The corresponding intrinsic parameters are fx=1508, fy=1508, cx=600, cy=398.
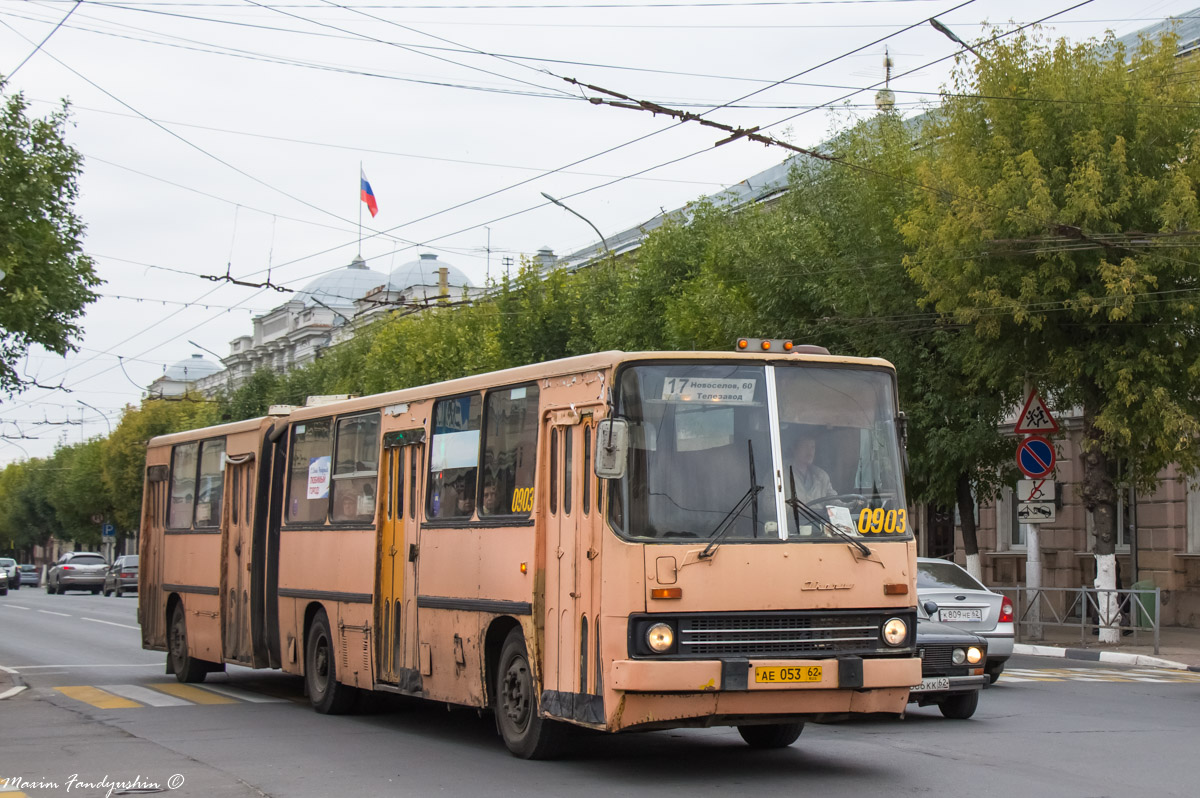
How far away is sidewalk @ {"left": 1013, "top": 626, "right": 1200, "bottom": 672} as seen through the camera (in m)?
22.2

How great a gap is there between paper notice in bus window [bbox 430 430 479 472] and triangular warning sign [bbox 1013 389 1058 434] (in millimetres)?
14874

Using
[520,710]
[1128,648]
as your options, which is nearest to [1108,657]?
[1128,648]

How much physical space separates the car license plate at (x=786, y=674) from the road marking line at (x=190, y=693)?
817 centimetres

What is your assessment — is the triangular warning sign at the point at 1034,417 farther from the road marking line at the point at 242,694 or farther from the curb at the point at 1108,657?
the road marking line at the point at 242,694

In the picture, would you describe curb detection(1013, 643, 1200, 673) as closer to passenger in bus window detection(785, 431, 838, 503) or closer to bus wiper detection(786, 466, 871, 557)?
bus wiper detection(786, 466, 871, 557)

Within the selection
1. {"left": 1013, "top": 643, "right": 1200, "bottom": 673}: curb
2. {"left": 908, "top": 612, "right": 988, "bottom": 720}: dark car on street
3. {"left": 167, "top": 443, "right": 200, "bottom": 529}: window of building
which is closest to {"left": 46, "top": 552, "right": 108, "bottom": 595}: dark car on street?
{"left": 167, "top": 443, "right": 200, "bottom": 529}: window of building

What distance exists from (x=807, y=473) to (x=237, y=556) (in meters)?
8.97

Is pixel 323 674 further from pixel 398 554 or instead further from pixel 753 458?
pixel 753 458

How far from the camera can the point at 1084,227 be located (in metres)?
22.3

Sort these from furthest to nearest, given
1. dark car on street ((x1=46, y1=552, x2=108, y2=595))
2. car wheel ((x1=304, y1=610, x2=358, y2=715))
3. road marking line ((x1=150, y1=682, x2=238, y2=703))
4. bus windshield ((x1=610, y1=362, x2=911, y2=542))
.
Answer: dark car on street ((x1=46, y1=552, x2=108, y2=595)), road marking line ((x1=150, y1=682, x2=238, y2=703)), car wheel ((x1=304, y1=610, x2=358, y2=715)), bus windshield ((x1=610, y1=362, x2=911, y2=542))

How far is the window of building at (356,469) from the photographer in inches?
550

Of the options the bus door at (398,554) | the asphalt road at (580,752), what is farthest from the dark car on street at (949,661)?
the bus door at (398,554)

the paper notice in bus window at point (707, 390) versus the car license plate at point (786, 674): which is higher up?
the paper notice in bus window at point (707, 390)

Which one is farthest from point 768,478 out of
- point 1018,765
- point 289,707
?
point 289,707
